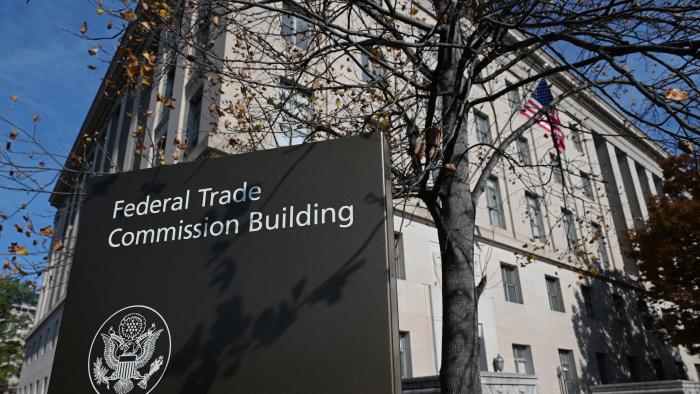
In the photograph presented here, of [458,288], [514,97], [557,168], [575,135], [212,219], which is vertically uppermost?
[575,135]

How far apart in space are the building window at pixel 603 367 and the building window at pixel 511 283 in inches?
270

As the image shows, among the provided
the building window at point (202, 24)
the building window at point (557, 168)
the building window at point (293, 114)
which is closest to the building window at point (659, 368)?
the building window at point (557, 168)

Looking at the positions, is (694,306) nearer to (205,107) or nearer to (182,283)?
(205,107)

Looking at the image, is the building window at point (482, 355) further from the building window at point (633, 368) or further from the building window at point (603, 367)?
the building window at point (633, 368)

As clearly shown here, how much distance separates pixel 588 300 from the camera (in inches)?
1001

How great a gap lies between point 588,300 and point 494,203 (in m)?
8.61

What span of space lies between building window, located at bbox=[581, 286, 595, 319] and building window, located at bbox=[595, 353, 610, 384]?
6.46 feet

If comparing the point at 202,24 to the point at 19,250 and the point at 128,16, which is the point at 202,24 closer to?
the point at 128,16

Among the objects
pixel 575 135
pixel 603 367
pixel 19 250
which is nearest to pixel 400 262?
pixel 19 250

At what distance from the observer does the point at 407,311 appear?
1581 cm

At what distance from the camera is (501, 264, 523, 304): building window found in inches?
799

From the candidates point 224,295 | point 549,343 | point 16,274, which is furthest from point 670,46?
point 549,343

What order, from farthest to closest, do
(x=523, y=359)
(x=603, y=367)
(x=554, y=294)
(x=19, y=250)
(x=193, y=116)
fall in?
(x=603, y=367), (x=554, y=294), (x=523, y=359), (x=193, y=116), (x=19, y=250)

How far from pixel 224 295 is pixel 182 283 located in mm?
219
